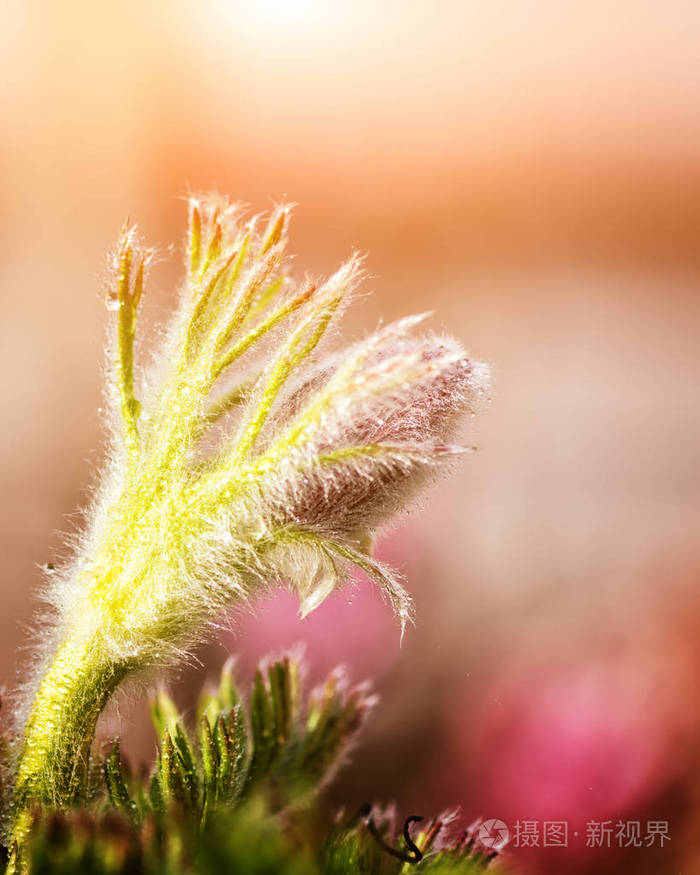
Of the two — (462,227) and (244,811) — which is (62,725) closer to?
(244,811)

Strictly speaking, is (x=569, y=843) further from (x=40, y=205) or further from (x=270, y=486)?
(x=40, y=205)

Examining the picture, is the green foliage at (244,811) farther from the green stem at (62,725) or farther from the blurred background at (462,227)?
the blurred background at (462,227)

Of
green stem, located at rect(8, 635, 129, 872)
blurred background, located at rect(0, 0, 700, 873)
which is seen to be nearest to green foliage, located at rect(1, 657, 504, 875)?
green stem, located at rect(8, 635, 129, 872)

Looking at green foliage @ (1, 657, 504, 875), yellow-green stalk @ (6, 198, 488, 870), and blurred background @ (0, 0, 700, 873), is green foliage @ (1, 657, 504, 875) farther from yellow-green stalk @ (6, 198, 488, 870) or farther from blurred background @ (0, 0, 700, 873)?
blurred background @ (0, 0, 700, 873)

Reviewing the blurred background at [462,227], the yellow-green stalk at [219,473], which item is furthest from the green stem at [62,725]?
the blurred background at [462,227]

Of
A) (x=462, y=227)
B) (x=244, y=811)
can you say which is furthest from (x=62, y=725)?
(x=462, y=227)
